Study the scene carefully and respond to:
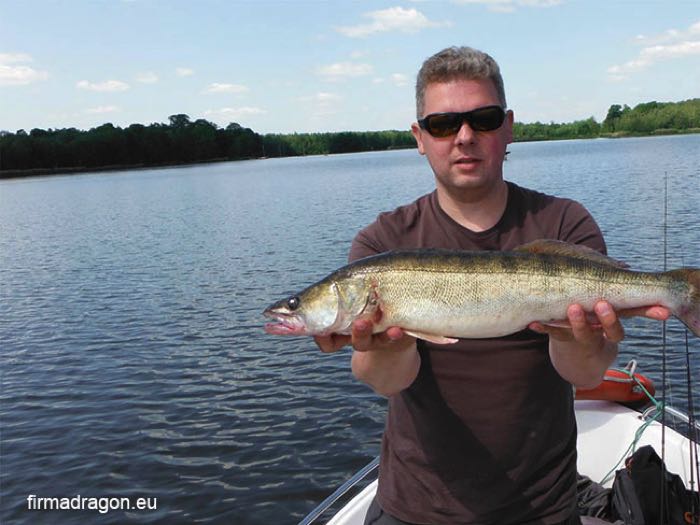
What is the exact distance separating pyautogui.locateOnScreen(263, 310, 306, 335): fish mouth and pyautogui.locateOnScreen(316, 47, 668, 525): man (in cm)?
48

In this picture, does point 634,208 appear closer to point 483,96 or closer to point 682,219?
point 682,219

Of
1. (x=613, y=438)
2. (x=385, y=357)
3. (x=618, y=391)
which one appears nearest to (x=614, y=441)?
(x=613, y=438)

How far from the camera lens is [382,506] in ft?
10.6

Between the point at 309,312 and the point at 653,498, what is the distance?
2.96m

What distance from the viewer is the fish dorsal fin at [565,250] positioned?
317 centimetres

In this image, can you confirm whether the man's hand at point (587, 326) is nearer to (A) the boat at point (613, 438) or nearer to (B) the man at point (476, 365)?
(B) the man at point (476, 365)

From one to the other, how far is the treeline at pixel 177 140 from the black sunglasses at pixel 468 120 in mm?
120353

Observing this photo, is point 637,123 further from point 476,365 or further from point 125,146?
point 476,365

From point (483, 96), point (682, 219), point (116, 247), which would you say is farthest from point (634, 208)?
→ point (483, 96)

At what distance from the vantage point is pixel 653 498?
4441 mm

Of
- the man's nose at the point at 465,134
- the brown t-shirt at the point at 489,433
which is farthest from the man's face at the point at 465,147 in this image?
the brown t-shirt at the point at 489,433

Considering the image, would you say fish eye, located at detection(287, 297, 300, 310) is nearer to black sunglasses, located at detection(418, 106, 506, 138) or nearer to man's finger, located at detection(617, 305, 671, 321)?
black sunglasses, located at detection(418, 106, 506, 138)

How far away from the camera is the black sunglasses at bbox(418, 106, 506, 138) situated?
3.22 metres

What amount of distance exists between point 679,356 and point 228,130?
175 meters
